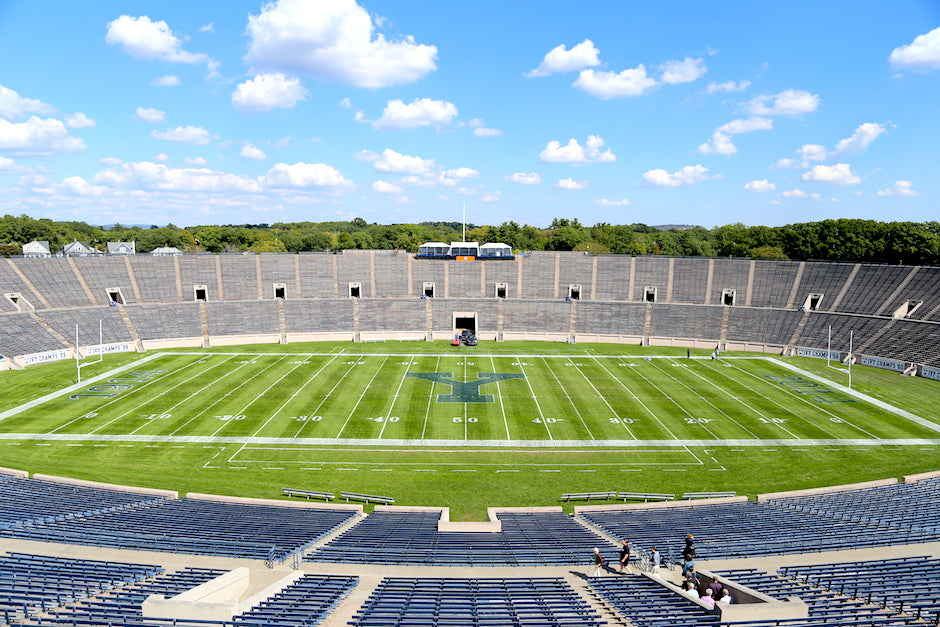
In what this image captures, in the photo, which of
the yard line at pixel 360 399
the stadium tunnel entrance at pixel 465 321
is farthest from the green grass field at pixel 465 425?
the stadium tunnel entrance at pixel 465 321

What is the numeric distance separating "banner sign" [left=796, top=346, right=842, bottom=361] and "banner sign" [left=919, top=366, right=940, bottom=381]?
248 inches

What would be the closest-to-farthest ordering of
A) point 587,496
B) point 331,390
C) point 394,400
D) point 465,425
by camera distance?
1. point 587,496
2. point 465,425
3. point 394,400
4. point 331,390

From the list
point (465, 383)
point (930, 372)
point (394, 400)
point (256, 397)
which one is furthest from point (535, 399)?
point (930, 372)

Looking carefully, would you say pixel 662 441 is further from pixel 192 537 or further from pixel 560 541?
pixel 192 537

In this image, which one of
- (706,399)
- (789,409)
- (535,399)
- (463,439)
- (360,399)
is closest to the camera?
(463,439)

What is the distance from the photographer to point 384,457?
29.6 meters

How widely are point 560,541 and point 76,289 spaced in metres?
58.8

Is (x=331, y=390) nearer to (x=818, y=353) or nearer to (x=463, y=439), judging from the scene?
(x=463, y=439)

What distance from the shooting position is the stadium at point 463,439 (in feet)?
46.1

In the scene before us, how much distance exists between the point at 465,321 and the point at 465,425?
29413 mm

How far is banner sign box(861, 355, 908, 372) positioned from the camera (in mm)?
46969

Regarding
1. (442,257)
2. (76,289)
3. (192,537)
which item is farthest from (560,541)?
(76,289)

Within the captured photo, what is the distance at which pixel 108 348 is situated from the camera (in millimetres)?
52094

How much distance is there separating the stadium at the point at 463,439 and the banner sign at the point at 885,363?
0.28 meters
